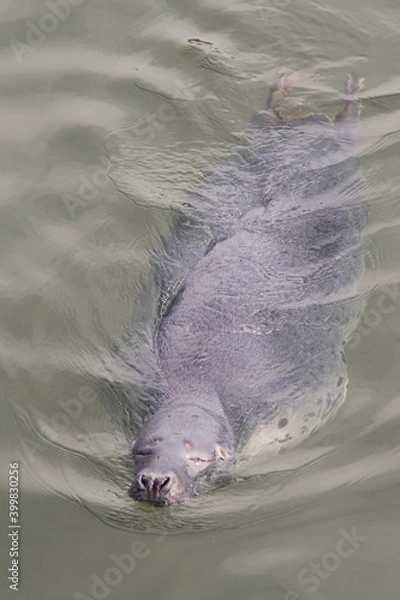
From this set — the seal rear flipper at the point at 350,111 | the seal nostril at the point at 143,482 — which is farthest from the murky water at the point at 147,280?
the seal nostril at the point at 143,482

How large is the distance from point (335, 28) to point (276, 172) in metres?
2.48

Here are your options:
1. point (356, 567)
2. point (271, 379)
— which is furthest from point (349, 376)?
point (356, 567)

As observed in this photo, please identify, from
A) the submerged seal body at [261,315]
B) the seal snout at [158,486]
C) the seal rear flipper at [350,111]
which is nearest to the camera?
the seal snout at [158,486]

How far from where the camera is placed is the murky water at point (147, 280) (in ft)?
16.0

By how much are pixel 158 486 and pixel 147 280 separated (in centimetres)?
203

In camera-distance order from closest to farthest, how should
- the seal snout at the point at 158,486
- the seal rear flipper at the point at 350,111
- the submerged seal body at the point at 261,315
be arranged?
the seal snout at the point at 158,486 → the submerged seal body at the point at 261,315 → the seal rear flipper at the point at 350,111

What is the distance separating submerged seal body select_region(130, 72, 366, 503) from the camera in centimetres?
526

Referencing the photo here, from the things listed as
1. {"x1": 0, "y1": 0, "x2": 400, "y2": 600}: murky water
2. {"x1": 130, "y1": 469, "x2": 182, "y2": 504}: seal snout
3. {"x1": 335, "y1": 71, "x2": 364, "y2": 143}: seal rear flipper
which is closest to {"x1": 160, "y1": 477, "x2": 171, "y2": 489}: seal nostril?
{"x1": 130, "y1": 469, "x2": 182, "y2": 504}: seal snout

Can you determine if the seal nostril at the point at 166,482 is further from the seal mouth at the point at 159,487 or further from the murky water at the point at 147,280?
the murky water at the point at 147,280

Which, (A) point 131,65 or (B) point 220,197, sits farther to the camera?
(A) point 131,65

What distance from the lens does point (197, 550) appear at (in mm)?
4910

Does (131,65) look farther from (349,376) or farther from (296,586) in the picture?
(296,586)

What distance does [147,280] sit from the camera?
6.57 meters

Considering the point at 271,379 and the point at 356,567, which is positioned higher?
the point at 271,379
